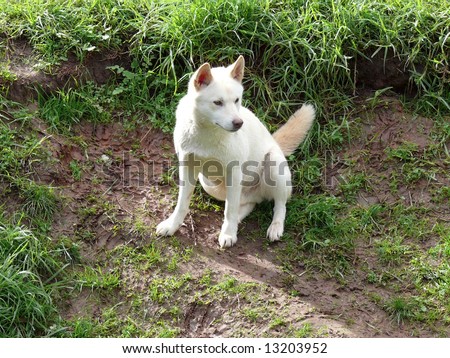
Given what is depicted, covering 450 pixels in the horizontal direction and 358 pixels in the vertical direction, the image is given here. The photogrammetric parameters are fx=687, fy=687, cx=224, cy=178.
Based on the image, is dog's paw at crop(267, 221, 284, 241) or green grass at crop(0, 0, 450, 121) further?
green grass at crop(0, 0, 450, 121)

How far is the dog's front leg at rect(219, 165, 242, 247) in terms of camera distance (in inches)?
185

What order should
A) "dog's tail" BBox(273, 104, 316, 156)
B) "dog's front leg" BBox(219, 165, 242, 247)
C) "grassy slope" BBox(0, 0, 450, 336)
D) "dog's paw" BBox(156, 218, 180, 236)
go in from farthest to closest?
"grassy slope" BBox(0, 0, 450, 336), "dog's tail" BBox(273, 104, 316, 156), "dog's paw" BBox(156, 218, 180, 236), "dog's front leg" BBox(219, 165, 242, 247)

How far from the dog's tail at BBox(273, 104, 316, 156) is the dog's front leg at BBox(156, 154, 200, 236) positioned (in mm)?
861

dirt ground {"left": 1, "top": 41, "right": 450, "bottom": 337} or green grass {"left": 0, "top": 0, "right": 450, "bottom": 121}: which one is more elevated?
green grass {"left": 0, "top": 0, "right": 450, "bottom": 121}

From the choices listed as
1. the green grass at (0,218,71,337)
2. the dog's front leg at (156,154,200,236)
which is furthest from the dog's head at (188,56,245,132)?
the green grass at (0,218,71,337)

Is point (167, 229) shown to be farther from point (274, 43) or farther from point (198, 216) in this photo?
point (274, 43)

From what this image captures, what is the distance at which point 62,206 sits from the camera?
16.2 ft

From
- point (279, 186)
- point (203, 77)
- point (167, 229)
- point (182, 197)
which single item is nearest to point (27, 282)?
point (167, 229)

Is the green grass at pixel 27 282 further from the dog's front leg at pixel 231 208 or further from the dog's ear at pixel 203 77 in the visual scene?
the dog's ear at pixel 203 77

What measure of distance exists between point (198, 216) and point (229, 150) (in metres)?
0.71

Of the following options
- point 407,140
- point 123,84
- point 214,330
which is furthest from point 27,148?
point 407,140

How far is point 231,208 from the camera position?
4.77 metres

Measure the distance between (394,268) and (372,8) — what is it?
2310 mm

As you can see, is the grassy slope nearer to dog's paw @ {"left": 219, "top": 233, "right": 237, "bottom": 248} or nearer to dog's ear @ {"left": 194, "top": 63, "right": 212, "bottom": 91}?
dog's paw @ {"left": 219, "top": 233, "right": 237, "bottom": 248}
